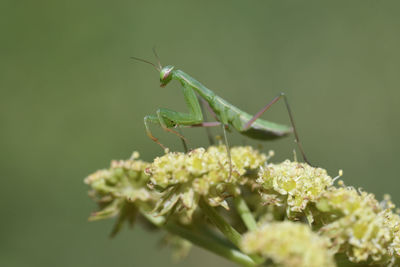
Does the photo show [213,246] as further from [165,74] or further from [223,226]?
[165,74]

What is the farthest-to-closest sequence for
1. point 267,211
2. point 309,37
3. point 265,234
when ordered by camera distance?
point 309,37, point 267,211, point 265,234

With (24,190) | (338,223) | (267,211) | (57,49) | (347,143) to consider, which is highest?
(57,49)

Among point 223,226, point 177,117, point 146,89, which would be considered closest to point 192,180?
point 223,226

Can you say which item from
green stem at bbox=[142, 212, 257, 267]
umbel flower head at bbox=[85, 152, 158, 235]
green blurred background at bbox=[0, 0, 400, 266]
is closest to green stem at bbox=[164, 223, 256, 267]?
green stem at bbox=[142, 212, 257, 267]

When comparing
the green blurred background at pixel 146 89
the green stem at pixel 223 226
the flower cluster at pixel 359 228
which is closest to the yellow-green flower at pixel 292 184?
the flower cluster at pixel 359 228

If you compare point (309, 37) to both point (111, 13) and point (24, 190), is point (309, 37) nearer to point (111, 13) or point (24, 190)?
point (111, 13)

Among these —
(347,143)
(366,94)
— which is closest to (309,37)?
(366,94)
